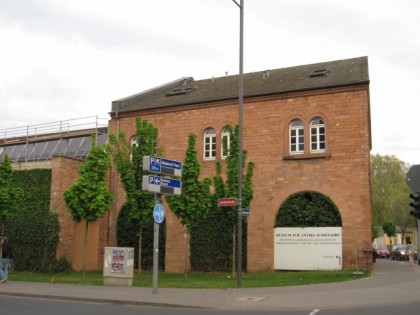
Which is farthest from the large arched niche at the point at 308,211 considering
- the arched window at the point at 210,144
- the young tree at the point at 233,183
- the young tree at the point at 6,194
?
the young tree at the point at 6,194

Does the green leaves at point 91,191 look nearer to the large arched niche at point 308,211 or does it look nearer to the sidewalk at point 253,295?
the sidewalk at point 253,295

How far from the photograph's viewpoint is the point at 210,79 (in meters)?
33.2

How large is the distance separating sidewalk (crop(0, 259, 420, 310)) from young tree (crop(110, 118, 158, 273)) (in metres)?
4.58

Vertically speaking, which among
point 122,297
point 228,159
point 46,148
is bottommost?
point 122,297

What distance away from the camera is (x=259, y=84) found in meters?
27.6

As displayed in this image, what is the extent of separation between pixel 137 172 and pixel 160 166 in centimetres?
626

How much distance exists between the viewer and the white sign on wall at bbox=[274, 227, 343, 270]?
22547mm

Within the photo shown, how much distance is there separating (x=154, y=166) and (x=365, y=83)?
12008 mm

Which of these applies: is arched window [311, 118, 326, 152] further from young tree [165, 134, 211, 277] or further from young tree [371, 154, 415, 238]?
young tree [371, 154, 415, 238]

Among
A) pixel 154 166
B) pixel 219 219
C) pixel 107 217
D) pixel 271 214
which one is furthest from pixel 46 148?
pixel 154 166

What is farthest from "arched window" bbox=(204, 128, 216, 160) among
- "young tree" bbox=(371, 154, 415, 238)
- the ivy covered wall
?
"young tree" bbox=(371, 154, 415, 238)

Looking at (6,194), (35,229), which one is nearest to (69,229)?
(35,229)

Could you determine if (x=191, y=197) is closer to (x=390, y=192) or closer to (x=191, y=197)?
(x=191, y=197)

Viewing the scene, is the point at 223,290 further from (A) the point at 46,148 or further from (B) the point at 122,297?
(A) the point at 46,148
